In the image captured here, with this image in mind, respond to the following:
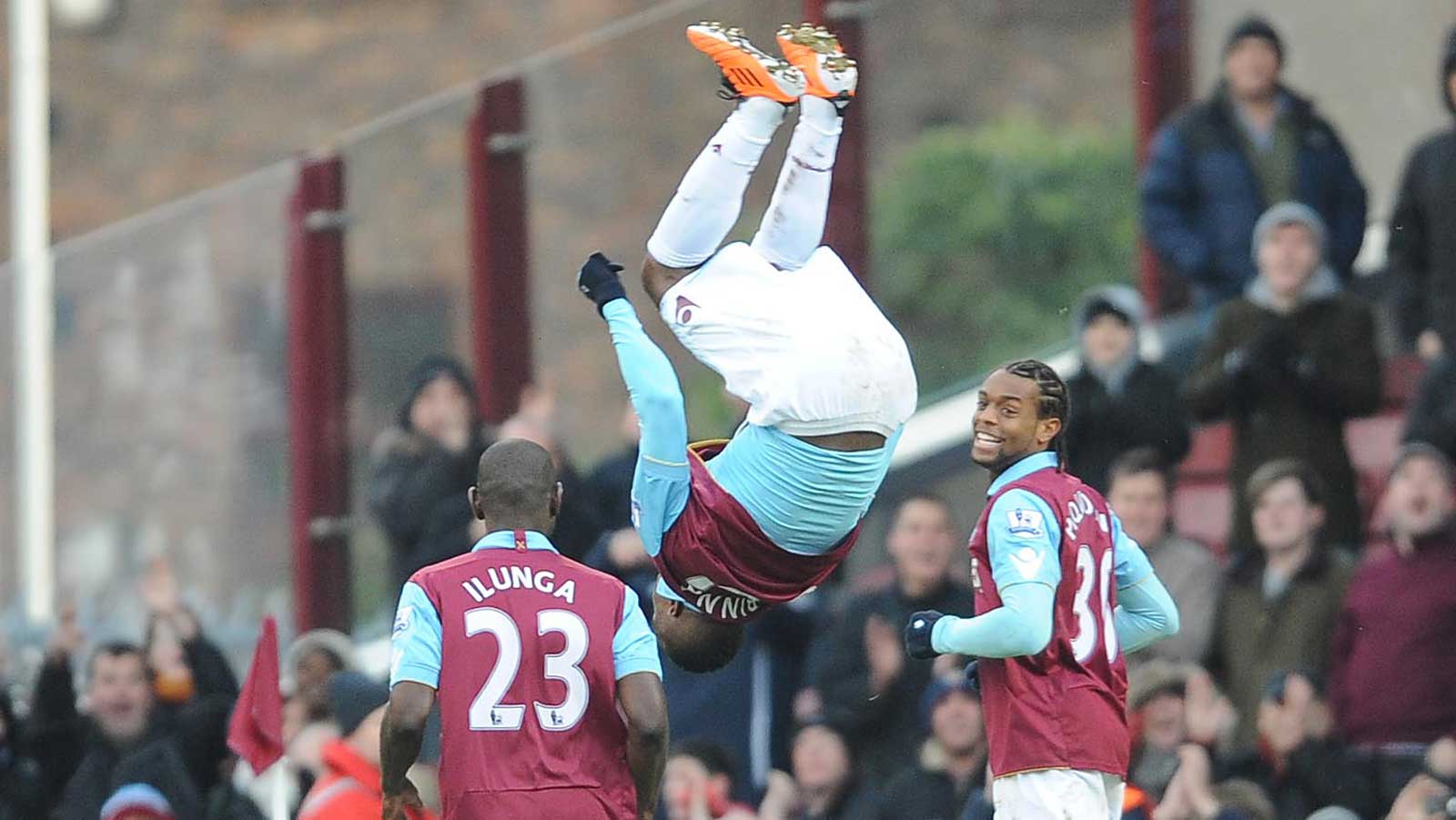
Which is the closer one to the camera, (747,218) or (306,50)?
(747,218)

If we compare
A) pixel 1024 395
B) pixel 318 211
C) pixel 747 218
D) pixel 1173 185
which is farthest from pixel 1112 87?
pixel 1024 395

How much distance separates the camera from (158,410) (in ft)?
46.5

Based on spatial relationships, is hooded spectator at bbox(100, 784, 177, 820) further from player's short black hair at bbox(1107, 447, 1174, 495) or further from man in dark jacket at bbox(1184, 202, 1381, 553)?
man in dark jacket at bbox(1184, 202, 1381, 553)

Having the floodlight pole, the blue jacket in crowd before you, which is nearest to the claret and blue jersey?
the blue jacket in crowd

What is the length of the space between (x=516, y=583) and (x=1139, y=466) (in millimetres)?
3509

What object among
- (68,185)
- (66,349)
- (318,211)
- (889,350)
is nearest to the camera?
(889,350)

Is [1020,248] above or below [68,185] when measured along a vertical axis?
below

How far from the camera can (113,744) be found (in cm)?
1212

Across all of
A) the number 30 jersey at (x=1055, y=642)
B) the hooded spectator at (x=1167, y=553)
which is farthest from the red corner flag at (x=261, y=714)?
the hooded spectator at (x=1167, y=553)

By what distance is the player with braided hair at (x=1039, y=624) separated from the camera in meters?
7.40

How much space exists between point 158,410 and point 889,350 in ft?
21.8

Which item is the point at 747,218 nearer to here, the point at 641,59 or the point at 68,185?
the point at 641,59

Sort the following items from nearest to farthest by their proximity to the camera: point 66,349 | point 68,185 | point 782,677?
point 782,677 < point 66,349 < point 68,185

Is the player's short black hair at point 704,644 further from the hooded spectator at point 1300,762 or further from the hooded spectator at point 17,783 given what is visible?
the hooded spectator at point 17,783
